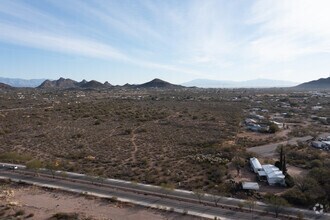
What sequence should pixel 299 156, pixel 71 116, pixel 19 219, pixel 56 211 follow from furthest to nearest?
pixel 71 116 → pixel 299 156 → pixel 56 211 → pixel 19 219

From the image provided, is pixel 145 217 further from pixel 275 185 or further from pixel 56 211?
pixel 275 185

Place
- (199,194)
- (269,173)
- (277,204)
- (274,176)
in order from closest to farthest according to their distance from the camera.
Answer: (277,204) < (199,194) < (274,176) < (269,173)

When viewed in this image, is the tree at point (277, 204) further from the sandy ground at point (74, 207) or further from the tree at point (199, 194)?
the sandy ground at point (74, 207)

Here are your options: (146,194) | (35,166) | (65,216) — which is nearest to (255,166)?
(146,194)

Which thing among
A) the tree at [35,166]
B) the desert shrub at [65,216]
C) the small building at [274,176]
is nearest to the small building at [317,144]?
the small building at [274,176]

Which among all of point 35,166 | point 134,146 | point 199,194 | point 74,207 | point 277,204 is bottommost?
point 74,207

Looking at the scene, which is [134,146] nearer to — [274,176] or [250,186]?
[250,186]

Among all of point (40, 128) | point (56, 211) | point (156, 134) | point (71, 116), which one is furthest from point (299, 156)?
point (71, 116)
